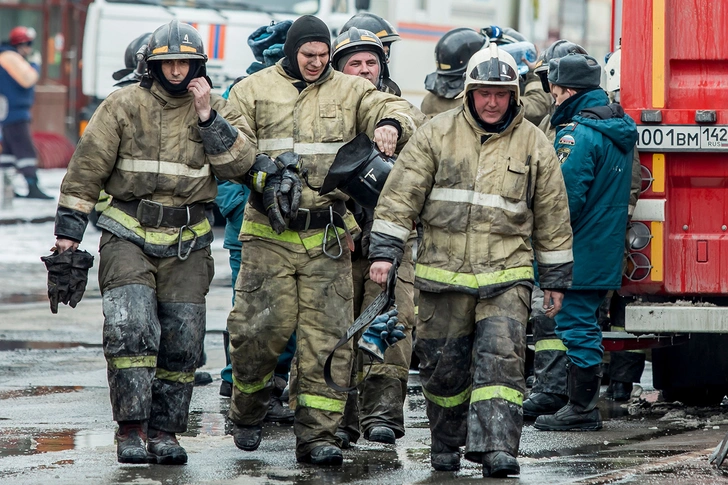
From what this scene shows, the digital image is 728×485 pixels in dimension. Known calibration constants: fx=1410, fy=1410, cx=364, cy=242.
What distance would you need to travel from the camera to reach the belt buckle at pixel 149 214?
6172 millimetres

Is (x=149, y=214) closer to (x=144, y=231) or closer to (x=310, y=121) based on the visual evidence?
(x=144, y=231)

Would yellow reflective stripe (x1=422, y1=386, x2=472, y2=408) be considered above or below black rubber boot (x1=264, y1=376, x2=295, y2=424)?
above

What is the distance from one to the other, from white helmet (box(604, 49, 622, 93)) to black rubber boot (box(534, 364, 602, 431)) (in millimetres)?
1977

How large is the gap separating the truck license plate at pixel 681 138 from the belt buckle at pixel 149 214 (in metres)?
2.49

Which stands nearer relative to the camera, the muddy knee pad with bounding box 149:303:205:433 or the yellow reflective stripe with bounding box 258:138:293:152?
the muddy knee pad with bounding box 149:303:205:433

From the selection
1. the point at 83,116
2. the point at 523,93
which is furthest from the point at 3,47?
the point at 523,93

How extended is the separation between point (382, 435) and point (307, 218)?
1.12 meters

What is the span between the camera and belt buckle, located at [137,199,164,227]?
6.17 meters

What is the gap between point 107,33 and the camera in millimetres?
15930

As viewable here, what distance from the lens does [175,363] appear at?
6.27 metres

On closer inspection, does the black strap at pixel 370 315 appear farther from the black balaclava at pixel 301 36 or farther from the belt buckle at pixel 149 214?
the black balaclava at pixel 301 36

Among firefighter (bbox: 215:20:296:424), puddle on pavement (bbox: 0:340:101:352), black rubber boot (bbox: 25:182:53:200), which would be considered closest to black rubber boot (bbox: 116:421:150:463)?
firefighter (bbox: 215:20:296:424)

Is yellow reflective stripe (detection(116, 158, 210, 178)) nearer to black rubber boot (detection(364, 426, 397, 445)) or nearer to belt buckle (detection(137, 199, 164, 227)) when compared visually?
belt buckle (detection(137, 199, 164, 227))

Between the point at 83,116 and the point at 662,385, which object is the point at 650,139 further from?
the point at 83,116
